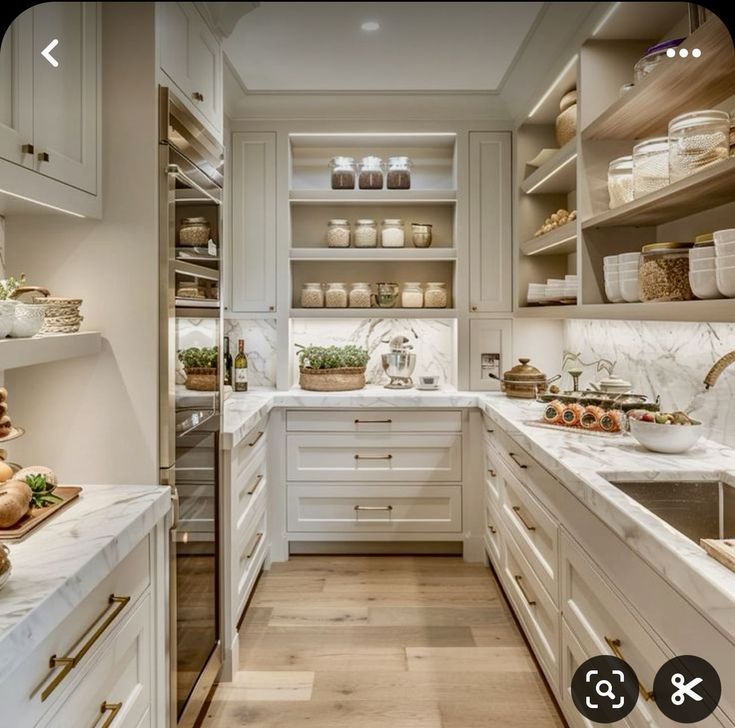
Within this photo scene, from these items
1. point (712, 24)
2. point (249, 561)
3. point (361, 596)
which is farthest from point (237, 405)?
point (712, 24)

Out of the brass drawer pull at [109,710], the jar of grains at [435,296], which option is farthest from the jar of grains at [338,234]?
the brass drawer pull at [109,710]

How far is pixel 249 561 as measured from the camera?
268 centimetres

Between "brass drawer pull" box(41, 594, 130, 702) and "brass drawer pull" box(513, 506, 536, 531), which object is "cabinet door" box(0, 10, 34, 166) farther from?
"brass drawer pull" box(513, 506, 536, 531)

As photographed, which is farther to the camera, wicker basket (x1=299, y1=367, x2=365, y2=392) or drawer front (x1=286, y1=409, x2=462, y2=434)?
wicker basket (x1=299, y1=367, x2=365, y2=392)

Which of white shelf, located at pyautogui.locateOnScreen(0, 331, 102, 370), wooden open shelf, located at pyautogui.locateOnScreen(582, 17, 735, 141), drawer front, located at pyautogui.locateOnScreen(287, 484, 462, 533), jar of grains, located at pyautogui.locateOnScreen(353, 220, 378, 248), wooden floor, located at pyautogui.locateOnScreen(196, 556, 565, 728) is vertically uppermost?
wooden open shelf, located at pyautogui.locateOnScreen(582, 17, 735, 141)

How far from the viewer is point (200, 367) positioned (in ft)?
6.32

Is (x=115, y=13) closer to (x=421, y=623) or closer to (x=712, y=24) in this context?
(x=712, y=24)

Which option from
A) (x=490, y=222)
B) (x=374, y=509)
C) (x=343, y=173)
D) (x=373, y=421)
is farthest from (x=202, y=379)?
(x=490, y=222)

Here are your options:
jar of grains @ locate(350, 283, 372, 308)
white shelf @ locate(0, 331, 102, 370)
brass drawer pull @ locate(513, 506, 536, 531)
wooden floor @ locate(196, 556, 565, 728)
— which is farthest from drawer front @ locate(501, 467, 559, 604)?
white shelf @ locate(0, 331, 102, 370)

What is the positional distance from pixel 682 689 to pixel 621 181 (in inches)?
66.7

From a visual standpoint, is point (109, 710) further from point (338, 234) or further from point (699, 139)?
point (338, 234)

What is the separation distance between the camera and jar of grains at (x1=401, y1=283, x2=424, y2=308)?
3596 mm

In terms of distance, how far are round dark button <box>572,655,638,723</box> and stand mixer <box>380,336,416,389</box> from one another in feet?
6.75

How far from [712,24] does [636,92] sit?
508 mm
